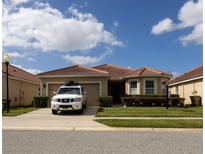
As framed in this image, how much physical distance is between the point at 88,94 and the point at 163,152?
2049cm

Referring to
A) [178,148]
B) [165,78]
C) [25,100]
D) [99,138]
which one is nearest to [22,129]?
[99,138]

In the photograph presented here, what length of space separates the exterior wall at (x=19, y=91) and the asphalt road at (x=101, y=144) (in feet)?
58.8

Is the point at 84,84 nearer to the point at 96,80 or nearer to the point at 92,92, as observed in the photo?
the point at 92,92

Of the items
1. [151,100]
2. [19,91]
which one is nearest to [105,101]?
[151,100]

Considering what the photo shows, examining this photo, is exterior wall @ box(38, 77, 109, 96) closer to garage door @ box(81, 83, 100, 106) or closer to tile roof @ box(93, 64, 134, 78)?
garage door @ box(81, 83, 100, 106)

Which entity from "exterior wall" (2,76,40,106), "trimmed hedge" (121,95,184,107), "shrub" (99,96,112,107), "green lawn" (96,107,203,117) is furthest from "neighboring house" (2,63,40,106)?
"green lawn" (96,107,203,117)

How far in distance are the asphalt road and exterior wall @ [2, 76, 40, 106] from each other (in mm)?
17915

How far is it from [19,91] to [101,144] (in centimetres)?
2404

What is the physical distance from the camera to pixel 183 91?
35031 millimetres

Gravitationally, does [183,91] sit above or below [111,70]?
below

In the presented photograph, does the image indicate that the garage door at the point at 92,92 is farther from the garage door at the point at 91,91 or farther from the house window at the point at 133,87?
the house window at the point at 133,87

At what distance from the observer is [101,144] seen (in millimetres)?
9008

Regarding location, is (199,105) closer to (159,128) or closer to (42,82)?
(42,82)

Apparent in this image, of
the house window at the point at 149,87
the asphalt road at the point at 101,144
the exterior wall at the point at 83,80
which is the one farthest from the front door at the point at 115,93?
the asphalt road at the point at 101,144
